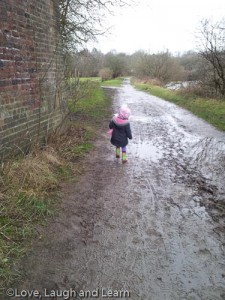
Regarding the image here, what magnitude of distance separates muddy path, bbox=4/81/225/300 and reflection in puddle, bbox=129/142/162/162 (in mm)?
160

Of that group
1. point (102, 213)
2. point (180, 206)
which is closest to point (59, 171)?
point (102, 213)

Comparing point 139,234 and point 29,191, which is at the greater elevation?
point 29,191

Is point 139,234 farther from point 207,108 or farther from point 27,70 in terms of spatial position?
point 207,108

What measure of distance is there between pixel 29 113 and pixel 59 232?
2875 millimetres

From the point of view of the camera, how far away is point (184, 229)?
3.87 metres

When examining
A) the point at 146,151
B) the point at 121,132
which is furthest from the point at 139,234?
the point at 146,151

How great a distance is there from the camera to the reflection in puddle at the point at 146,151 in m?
6.96

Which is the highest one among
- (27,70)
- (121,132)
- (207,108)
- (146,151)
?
Answer: (27,70)

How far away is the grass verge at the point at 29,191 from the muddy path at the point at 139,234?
0.58 feet

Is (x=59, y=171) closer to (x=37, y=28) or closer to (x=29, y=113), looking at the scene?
(x=29, y=113)

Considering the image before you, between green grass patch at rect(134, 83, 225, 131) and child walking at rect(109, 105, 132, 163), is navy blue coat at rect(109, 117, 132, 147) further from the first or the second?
green grass patch at rect(134, 83, 225, 131)

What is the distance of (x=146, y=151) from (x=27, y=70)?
3571 millimetres

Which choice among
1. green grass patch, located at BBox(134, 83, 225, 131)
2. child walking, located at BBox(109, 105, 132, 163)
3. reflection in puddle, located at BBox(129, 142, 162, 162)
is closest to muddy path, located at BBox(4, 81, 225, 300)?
reflection in puddle, located at BBox(129, 142, 162, 162)

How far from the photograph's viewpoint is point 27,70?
552cm
